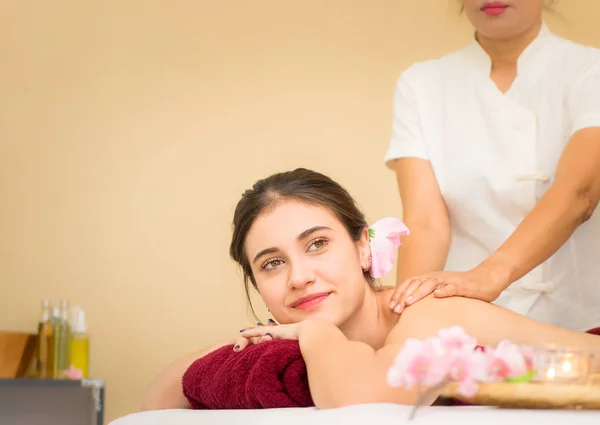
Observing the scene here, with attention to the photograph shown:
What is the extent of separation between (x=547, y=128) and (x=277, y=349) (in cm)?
112

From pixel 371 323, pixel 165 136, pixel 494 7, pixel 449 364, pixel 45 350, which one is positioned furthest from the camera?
pixel 165 136

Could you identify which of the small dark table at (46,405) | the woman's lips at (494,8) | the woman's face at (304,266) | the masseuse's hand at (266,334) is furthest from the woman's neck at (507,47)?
the small dark table at (46,405)

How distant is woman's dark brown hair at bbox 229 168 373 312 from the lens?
1.48 meters

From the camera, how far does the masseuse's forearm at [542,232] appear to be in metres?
1.62

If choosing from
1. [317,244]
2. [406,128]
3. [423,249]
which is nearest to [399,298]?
[317,244]

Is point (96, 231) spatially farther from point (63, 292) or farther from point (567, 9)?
point (567, 9)

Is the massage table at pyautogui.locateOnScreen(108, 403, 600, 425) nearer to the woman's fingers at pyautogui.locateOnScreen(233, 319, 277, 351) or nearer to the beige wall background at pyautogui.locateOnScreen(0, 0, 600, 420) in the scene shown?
the woman's fingers at pyautogui.locateOnScreen(233, 319, 277, 351)

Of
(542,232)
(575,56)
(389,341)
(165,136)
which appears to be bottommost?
(389,341)

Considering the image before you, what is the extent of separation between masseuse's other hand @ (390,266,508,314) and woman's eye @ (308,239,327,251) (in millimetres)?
145

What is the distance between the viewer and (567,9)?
10.7 feet

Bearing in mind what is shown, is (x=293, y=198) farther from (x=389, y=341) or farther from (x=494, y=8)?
(x=494, y=8)

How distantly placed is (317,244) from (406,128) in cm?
73

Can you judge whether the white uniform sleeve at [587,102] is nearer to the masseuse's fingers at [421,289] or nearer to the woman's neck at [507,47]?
the woman's neck at [507,47]

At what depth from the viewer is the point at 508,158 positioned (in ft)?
6.38
